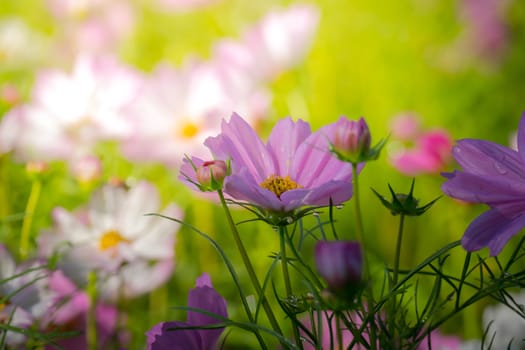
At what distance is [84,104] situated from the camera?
80cm

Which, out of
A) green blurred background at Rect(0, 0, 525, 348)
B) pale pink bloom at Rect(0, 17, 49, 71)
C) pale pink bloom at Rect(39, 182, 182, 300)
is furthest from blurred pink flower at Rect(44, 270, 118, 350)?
pale pink bloom at Rect(0, 17, 49, 71)

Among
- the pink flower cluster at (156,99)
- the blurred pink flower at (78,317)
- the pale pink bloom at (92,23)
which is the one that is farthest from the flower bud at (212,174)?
the pale pink bloom at (92,23)

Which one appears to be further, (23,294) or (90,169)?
(90,169)

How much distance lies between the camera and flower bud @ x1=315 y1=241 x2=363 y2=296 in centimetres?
27

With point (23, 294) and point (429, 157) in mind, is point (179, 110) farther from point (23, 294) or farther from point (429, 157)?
point (23, 294)

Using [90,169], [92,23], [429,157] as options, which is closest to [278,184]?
[90,169]

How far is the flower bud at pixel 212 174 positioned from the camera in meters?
0.32

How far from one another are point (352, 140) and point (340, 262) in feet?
0.20

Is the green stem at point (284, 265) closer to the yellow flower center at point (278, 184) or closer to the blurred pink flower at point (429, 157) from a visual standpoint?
the yellow flower center at point (278, 184)

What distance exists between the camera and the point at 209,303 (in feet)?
1.16

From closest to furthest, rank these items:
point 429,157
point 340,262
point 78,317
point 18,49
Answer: point 340,262 → point 78,317 → point 429,157 → point 18,49

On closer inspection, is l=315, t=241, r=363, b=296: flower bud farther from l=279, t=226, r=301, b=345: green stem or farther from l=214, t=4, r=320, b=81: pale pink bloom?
l=214, t=4, r=320, b=81: pale pink bloom

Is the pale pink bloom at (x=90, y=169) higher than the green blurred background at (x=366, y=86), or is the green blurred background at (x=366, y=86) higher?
the green blurred background at (x=366, y=86)

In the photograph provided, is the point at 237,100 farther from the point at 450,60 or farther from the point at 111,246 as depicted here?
the point at 450,60
